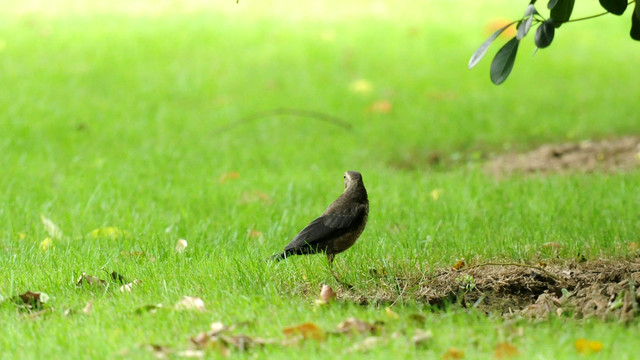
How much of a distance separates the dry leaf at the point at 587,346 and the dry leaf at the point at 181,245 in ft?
8.89

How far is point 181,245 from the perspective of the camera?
521cm

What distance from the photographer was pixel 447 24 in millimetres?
14102

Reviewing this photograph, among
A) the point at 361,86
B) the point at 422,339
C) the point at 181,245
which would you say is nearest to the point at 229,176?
the point at 181,245

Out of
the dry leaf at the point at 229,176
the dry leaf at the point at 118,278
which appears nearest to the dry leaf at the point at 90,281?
the dry leaf at the point at 118,278

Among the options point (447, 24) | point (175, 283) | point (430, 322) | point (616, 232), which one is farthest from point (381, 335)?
point (447, 24)

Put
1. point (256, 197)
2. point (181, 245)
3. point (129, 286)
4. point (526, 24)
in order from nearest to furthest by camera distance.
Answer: point (526, 24)
point (129, 286)
point (181, 245)
point (256, 197)

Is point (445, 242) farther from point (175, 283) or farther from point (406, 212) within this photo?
point (175, 283)

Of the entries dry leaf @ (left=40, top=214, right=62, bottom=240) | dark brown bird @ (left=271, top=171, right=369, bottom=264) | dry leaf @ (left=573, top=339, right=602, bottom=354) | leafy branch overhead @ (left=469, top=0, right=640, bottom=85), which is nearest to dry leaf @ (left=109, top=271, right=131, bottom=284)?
dark brown bird @ (left=271, top=171, right=369, bottom=264)

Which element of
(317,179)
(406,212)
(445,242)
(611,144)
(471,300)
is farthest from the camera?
(611,144)

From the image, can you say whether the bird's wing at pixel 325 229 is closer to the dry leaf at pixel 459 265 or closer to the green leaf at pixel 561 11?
the dry leaf at pixel 459 265

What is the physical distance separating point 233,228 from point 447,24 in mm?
9245

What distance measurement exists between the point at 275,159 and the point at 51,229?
3.15 metres

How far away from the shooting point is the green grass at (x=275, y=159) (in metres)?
3.58

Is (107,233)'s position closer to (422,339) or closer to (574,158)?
(422,339)
